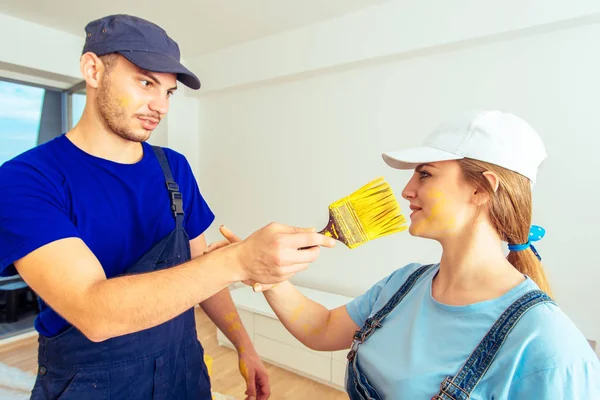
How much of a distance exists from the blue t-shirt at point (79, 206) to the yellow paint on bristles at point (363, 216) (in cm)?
55

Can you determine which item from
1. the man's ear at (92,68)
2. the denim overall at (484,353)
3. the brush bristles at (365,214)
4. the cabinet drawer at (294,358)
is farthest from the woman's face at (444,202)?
the cabinet drawer at (294,358)

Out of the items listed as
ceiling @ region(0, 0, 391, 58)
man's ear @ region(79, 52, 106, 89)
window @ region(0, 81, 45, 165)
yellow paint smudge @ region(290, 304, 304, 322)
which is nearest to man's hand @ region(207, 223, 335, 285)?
yellow paint smudge @ region(290, 304, 304, 322)

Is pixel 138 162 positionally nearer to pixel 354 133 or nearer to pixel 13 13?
pixel 354 133

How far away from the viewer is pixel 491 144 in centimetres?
102

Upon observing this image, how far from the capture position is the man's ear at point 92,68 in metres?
1.15

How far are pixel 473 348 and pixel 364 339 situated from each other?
1.07 ft

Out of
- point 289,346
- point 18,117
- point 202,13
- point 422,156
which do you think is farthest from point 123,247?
point 18,117

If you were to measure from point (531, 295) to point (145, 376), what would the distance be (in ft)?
3.36

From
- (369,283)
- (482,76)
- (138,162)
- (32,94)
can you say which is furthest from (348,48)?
(32,94)

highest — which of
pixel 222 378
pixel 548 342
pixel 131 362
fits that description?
pixel 548 342

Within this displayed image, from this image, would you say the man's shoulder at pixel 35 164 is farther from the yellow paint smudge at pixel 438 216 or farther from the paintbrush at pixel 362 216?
the yellow paint smudge at pixel 438 216

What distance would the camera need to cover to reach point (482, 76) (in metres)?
2.70

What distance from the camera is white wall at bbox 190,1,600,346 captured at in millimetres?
2406

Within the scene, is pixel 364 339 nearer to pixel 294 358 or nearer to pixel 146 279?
pixel 146 279
